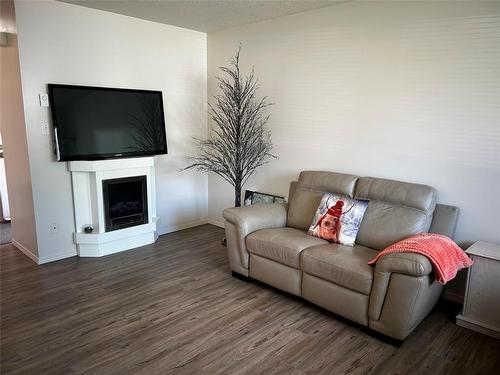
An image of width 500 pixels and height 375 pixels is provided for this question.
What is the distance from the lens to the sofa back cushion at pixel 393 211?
2.76 m

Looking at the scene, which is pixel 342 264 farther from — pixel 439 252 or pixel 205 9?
pixel 205 9

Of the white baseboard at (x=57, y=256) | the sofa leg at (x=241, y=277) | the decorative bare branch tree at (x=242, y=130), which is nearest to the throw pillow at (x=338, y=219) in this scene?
the sofa leg at (x=241, y=277)

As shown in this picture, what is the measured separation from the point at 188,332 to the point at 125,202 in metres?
1.95

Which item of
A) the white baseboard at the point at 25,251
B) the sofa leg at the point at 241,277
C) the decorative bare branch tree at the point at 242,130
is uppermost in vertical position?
the decorative bare branch tree at the point at 242,130

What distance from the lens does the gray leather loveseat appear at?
2299 mm

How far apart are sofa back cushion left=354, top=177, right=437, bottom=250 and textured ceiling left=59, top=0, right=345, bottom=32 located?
182 centimetres

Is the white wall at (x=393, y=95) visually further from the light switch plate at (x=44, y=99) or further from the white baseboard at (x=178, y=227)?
the light switch plate at (x=44, y=99)

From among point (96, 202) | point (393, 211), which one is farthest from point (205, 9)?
point (393, 211)

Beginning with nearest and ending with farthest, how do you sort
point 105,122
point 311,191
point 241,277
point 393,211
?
point 393,211, point 241,277, point 311,191, point 105,122

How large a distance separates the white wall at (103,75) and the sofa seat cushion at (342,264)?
2445 mm

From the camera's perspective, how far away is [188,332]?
8.24ft

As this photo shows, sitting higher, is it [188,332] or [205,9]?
[205,9]

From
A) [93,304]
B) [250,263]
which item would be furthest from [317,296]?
[93,304]

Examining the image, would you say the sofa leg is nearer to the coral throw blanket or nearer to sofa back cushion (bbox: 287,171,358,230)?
sofa back cushion (bbox: 287,171,358,230)
